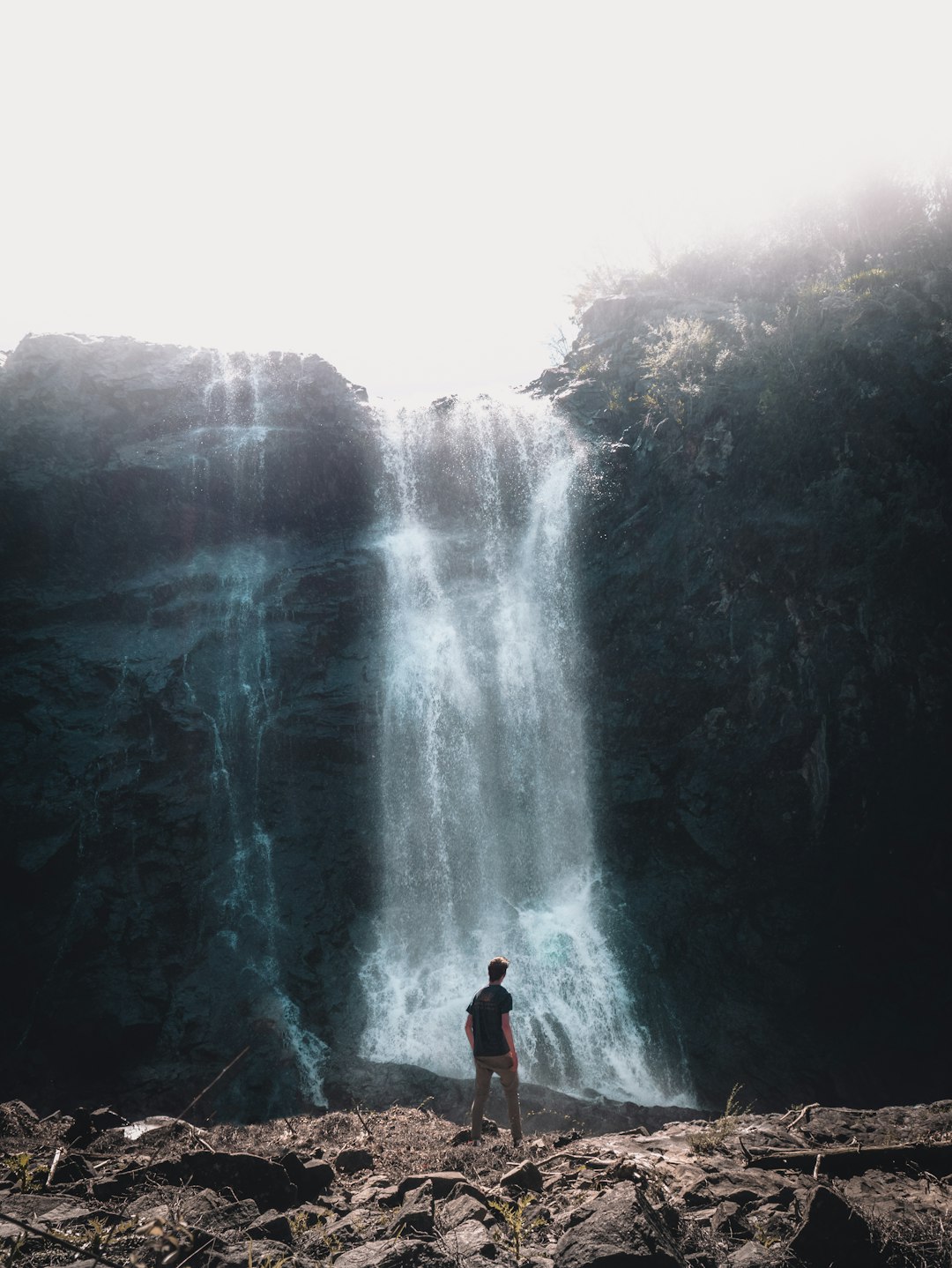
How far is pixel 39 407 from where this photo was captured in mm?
20750

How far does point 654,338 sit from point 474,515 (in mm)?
8202

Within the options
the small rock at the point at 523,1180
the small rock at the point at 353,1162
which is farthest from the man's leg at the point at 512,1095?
the small rock at the point at 523,1180

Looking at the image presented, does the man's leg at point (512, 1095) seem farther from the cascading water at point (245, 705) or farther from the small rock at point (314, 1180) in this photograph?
the cascading water at point (245, 705)

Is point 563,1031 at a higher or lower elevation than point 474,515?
lower

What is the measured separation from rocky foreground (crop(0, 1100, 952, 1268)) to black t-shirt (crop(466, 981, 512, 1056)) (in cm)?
86

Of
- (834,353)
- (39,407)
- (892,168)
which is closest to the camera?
(834,353)

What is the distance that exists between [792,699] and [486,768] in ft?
24.0

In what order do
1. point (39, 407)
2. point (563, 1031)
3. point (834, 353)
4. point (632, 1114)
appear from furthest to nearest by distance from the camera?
point (39, 407) < point (834, 353) < point (563, 1031) < point (632, 1114)

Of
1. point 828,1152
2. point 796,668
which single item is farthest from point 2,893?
point 796,668

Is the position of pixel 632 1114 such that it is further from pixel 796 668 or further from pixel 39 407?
pixel 39 407

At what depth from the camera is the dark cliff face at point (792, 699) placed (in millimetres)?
14992

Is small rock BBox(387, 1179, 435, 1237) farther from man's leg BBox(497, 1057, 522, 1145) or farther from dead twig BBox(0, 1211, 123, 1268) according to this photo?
man's leg BBox(497, 1057, 522, 1145)

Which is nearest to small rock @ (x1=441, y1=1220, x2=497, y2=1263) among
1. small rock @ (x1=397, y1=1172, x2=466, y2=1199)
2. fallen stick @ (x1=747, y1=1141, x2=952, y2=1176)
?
small rock @ (x1=397, y1=1172, x2=466, y2=1199)

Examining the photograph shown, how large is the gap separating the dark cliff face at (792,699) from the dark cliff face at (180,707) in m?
6.85
